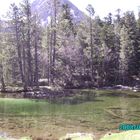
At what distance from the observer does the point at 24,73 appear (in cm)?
6222

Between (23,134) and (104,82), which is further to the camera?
(104,82)

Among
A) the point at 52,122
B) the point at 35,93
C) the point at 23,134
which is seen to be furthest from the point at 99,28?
the point at 23,134

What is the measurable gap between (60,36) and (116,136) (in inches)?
2197

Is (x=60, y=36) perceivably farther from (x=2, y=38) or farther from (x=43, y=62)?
(x=2, y=38)

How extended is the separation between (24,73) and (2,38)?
683 cm

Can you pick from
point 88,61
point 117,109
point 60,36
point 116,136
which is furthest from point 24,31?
point 116,136

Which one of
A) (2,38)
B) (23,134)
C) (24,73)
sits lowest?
(23,134)

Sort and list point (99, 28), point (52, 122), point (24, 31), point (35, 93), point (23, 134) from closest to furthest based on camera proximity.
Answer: point (23, 134) < point (52, 122) < point (35, 93) < point (24, 31) < point (99, 28)

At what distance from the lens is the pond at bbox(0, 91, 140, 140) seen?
24.0 m

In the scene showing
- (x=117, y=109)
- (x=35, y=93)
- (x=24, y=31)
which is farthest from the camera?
(x=24, y=31)

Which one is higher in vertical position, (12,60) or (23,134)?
(12,60)

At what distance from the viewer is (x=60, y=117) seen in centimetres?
2959

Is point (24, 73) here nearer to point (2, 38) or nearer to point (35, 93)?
point (2, 38)

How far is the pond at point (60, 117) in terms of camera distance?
944 inches
